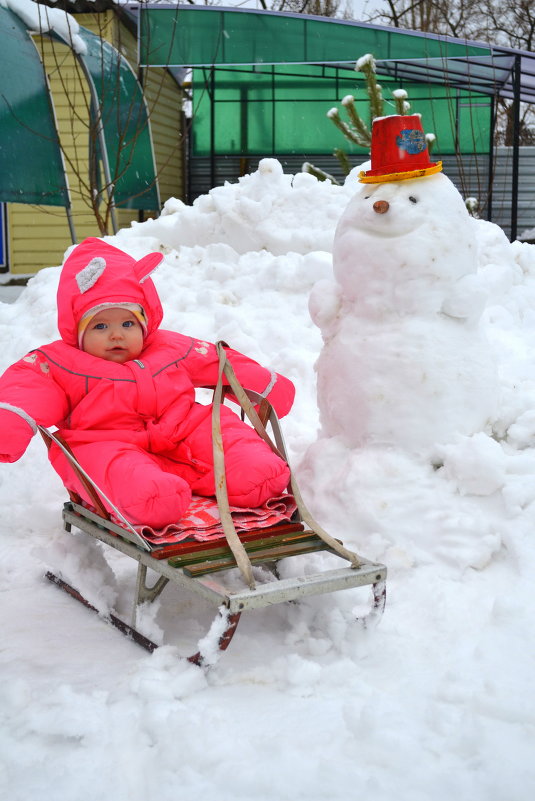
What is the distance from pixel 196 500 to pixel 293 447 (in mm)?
1041

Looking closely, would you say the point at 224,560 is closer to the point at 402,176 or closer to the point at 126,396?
the point at 126,396

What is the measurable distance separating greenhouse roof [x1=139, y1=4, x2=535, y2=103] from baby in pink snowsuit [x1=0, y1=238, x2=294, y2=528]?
8223 millimetres

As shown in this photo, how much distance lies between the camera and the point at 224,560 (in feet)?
8.76

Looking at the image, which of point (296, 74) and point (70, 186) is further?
point (296, 74)

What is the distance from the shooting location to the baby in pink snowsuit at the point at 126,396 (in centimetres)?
307

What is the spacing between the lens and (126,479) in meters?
2.96

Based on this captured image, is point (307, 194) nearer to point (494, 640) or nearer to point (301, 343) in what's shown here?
point (301, 343)

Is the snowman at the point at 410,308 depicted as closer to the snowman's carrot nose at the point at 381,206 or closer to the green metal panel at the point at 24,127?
the snowman's carrot nose at the point at 381,206

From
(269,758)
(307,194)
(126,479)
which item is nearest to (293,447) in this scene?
(126,479)

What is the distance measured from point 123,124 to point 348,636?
9.57m

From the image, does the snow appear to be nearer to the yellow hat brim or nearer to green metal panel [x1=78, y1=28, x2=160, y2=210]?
the yellow hat brim

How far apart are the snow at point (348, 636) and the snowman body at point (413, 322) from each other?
0.01m

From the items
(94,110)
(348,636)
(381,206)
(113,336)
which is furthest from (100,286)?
(94,110)

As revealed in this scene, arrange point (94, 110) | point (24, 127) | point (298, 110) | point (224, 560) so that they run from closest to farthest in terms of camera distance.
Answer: point (224, 560)
point (24, 127)
point (94, 110)
point (298, 110)
